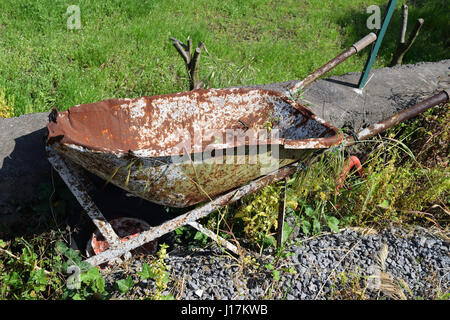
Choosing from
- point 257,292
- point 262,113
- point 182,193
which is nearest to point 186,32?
point 262,113

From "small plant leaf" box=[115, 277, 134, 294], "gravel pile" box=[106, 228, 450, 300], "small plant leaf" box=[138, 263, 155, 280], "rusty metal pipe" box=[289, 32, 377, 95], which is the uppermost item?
"rusty metal pipe" box=[289, 32, 377, 95]

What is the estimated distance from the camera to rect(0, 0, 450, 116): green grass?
14.1 ft

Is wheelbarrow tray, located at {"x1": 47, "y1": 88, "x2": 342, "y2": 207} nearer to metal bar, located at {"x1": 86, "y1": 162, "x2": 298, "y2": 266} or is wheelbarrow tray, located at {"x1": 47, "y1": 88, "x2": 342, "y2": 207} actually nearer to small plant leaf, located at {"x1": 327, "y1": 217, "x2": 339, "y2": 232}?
metal bar, located at {"x1": 86, "y1": 162, "x2": 298, "y2": 266}

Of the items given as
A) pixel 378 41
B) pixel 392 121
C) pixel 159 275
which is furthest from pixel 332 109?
pixel 159 275

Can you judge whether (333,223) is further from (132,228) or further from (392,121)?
(132,228)

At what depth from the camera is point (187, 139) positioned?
3.15 m

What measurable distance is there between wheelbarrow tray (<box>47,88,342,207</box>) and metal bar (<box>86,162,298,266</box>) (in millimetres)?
59

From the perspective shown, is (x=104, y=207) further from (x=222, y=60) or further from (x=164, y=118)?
(x=222, y=60)

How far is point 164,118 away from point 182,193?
27.9 inches

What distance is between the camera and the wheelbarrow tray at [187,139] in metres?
2.27

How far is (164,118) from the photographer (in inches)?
120
